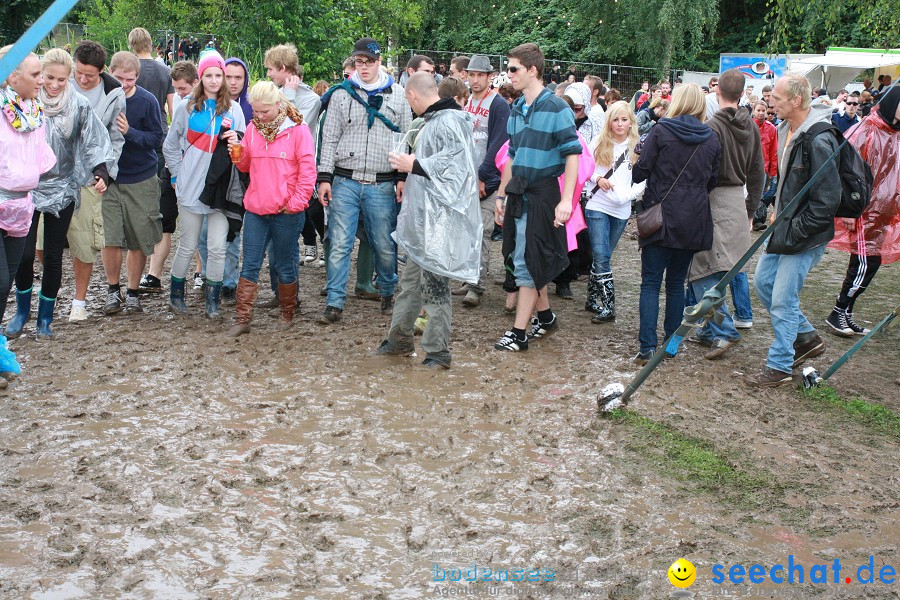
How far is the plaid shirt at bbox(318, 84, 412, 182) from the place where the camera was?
710cm

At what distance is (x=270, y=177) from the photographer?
22.0 ft

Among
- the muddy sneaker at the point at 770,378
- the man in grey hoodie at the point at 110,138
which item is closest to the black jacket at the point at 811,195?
the muddy sneaker at the point at 770,378

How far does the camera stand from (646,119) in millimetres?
12172

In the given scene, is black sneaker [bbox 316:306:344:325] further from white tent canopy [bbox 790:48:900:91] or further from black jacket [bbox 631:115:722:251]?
white tent canopy [bbox 790:48:900:91]

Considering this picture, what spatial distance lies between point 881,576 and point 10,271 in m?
5.23

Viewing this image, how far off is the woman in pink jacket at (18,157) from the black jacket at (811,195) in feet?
15.4

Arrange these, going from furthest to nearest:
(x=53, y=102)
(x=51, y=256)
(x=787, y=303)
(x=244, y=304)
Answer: (x=244, y=304)
(x=51, y=256)
(x=53, y=102)
(x=787, y=303)

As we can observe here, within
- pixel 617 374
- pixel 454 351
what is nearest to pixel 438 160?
pixel 454 351

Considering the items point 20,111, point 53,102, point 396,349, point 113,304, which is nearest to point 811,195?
point 396,349

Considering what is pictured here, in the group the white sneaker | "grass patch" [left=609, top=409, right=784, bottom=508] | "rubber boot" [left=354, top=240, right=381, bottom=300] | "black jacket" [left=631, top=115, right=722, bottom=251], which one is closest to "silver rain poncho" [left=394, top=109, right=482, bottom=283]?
"black jacket" [left=631, top=115, right=722, bottom=251]

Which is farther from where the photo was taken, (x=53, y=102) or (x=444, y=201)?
(x=53, y=102)

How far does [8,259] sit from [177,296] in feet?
5.49

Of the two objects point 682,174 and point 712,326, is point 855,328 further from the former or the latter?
point 682,174

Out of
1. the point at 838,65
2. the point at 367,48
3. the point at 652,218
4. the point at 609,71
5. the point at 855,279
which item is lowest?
the point at 855,279
